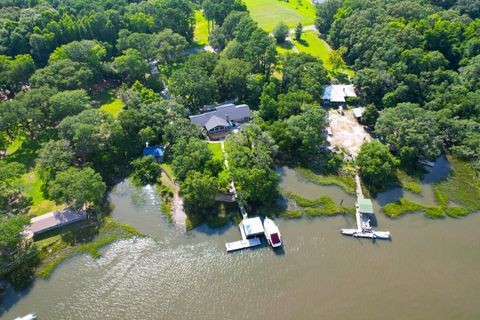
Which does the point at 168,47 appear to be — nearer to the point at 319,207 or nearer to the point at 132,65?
the point at 132,65

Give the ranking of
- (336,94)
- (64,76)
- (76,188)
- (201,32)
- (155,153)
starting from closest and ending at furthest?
(76,188), (155,153), (64,76), (336,94), (201,32)

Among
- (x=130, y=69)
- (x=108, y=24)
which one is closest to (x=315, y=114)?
(x=130, y=69)

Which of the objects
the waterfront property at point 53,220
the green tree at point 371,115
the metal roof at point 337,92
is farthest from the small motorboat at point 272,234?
the metal roof at point 337,92

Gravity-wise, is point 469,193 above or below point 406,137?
below

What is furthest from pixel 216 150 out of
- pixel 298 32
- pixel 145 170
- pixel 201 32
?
pixel 201 32

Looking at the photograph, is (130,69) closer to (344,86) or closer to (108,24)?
(108,24)

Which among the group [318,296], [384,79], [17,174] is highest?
[384,79]
